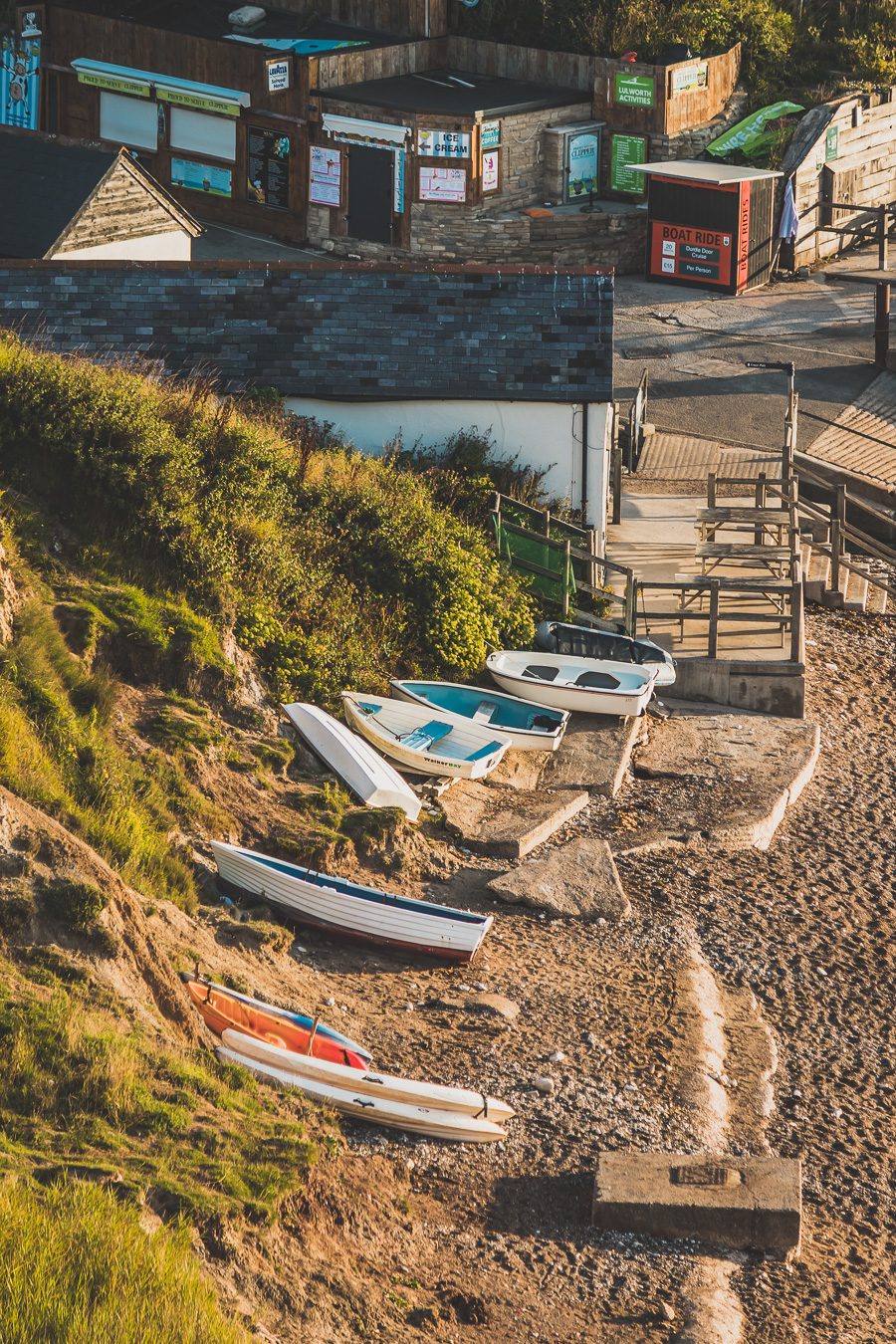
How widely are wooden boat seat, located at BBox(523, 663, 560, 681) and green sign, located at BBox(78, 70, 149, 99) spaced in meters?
22.7

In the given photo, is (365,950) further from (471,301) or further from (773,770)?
(471,301)

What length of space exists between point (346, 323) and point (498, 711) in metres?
6.92

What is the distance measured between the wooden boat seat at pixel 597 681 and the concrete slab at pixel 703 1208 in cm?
828

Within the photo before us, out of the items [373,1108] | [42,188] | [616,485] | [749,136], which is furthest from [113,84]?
[373,1108]

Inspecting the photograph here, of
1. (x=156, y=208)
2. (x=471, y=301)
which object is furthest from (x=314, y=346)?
(x=156, y=208)

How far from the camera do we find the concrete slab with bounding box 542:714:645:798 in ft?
58.4

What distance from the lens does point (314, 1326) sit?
9.35 metres

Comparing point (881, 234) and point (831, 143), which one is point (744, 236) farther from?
point (831, 143)

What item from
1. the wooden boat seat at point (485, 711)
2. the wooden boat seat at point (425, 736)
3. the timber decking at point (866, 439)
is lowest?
the wooden boat seat at point (485, 711)

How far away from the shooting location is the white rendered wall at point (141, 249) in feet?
83.4

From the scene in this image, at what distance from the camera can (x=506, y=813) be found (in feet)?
55.1

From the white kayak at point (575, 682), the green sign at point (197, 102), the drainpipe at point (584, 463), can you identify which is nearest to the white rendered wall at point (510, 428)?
the drainpipe at point (584, 463)

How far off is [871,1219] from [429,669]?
883 centimetres

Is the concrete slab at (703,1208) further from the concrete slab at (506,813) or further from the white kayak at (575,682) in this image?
the white kayak at (575,682)
